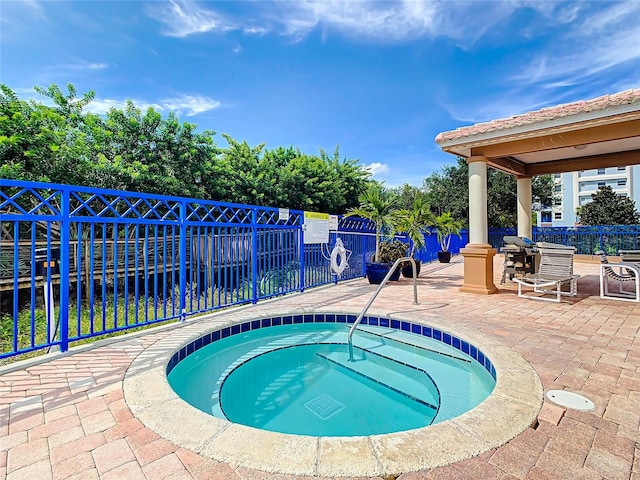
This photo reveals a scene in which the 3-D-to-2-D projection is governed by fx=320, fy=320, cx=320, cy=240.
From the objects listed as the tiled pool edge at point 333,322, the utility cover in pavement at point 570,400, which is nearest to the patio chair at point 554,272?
the tiled pool edge at point 333,322

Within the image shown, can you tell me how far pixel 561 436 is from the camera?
2.03m

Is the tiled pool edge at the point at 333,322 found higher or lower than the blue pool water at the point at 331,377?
higher

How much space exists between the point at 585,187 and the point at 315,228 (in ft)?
178

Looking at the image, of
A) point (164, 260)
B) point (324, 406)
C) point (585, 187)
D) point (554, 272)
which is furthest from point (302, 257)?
point (585, 187)

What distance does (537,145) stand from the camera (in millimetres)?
6555

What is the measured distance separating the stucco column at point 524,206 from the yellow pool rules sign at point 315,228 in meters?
6.26

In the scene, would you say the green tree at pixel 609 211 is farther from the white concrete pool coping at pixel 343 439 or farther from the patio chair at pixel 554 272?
the white concrete pool coping at pixel 343 439

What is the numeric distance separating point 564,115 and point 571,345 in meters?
4.21

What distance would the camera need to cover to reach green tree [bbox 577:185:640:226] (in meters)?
22.2

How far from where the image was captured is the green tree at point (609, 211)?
2223 cm

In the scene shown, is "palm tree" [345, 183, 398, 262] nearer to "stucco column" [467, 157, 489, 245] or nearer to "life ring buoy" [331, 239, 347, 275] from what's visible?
"life ring buoy" [331, 239, 347, 275]

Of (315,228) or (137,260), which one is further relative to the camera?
(315,228)

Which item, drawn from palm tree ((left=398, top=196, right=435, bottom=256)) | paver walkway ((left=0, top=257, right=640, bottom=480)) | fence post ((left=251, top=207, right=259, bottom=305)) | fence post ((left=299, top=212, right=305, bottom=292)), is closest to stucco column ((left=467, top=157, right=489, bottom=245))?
palm tree ((left=398, top=196, right=435, bottom=256))

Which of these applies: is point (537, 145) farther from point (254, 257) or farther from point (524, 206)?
point (254, 257)
